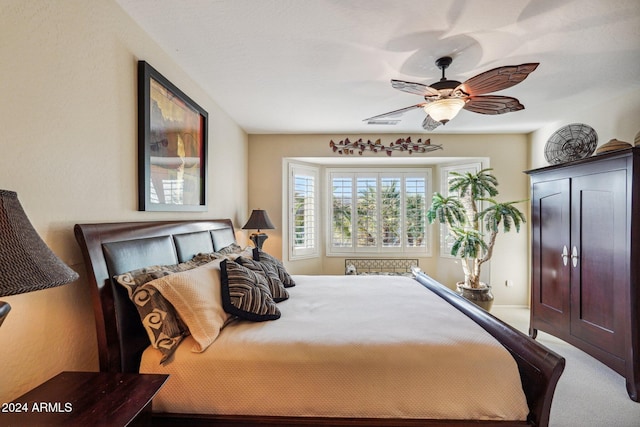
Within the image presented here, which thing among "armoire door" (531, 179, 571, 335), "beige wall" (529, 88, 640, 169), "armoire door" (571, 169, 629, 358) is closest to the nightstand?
"armoire door" (571, 169, 629, 358)

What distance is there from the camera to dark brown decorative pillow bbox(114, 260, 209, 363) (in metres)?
1.33

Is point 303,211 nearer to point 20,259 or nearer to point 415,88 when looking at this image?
point 415,88

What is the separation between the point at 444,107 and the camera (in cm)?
197

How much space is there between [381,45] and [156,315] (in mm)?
2159

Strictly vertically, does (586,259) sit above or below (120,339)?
above

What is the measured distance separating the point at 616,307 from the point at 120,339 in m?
3.42

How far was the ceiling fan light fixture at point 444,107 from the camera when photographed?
1.94 metres

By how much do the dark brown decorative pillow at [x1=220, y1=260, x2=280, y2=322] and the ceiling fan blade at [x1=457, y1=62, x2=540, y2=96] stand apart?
1.86 meters

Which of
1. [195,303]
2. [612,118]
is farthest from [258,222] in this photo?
[612,118]

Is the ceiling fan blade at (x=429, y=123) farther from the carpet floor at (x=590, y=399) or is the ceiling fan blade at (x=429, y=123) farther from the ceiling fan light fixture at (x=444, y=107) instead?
the carpet floor at (x=590, y=399)

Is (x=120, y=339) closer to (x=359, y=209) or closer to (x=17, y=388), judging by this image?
(x=17, y=388)

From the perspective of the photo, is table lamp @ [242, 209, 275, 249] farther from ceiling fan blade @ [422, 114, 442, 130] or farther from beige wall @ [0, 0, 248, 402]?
ceiling fan blade @ [422, 114, 442, 130]

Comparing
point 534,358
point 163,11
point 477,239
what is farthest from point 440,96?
point 477,239

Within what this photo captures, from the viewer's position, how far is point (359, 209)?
183 inches
